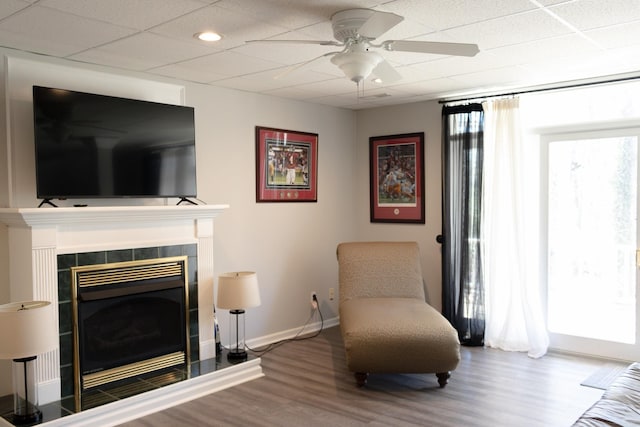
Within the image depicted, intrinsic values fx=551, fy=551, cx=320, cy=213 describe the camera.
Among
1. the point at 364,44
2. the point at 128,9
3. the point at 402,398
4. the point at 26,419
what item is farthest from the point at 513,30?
the point at 26,419

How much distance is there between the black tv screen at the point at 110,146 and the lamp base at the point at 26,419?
127 cm

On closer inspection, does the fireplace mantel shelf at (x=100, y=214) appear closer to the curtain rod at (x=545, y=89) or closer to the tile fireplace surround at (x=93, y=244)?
the tile fireplace surround at (x=93, y=244)

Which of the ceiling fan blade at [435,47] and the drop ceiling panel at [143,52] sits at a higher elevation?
the drop ceiling panel at [143,52]

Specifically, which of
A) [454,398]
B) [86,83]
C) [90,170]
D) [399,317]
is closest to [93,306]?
[90,170]

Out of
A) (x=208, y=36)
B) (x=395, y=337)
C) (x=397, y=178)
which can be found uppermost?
(x=208, y=36)

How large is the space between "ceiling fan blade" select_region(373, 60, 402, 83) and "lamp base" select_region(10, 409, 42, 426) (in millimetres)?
2721

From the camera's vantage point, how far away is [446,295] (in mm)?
5207

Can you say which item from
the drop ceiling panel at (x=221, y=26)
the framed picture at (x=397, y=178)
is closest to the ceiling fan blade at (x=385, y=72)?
the drop ceiling panel at (x=221, y=26)

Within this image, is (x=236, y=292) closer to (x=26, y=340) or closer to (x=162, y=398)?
(x=162, y=398)

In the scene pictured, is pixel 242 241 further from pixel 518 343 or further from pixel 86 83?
pixel 518 343

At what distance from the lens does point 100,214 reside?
140 inches

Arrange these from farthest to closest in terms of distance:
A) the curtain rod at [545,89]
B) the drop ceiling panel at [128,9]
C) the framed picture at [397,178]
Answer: the framed picture at [397,178], the curtain rod at [545,89], the drop ceiling panel at [128,9]

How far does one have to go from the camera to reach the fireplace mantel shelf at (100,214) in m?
3.24

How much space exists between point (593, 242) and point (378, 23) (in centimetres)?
305
